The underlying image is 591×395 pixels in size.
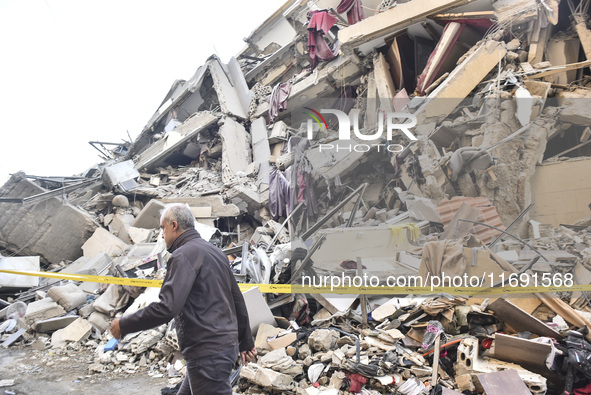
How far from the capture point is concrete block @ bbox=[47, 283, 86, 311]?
5.30 metres

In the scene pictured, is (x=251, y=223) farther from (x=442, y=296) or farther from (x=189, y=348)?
(x=189, y=348)

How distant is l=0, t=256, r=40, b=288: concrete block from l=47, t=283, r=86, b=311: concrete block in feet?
4.73

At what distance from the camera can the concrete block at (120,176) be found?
9955mm

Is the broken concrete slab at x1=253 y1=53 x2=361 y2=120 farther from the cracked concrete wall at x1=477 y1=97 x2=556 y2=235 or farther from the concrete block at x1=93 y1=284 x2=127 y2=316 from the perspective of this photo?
the concrete block at x1=93 y1=284 x2=127 y2=316

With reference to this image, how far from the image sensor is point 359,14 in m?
10.4

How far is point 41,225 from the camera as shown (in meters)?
8.21

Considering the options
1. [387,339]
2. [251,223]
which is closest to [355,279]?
[387,339]

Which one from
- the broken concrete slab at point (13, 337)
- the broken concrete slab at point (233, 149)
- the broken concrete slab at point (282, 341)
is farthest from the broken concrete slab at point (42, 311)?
the broken concrete slab at point (233, 149)

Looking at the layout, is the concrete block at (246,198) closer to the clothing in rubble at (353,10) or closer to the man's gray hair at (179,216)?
the clothing in rubble at (353,10)

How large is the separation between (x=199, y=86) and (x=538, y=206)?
11.6 meters

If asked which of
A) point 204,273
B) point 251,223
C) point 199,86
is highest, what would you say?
point 199,86

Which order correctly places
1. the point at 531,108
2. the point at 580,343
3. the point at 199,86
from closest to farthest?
the point at 580,343 < the point at 531,108 < the point at 199,86

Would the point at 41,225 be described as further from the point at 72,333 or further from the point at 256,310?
the point at 256,310

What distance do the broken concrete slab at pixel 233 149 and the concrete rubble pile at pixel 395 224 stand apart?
0.55m
